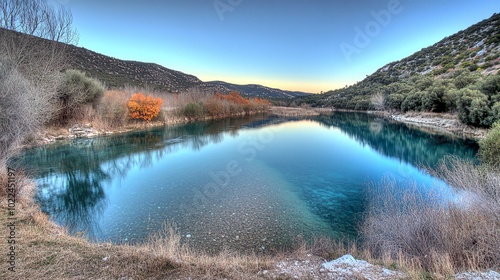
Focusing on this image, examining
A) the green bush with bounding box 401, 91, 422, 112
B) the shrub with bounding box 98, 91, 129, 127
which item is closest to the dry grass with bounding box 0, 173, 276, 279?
the shrub with bounding box 98, 91, 129, 127

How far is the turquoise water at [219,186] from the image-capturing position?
24.3 feet

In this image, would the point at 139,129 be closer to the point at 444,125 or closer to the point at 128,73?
the point at 444,125

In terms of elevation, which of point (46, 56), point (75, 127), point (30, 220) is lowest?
point (30, 220)

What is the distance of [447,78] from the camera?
154 ft

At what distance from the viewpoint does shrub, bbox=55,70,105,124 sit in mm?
22203

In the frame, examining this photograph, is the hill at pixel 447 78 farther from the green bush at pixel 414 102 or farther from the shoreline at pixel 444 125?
the shoreline at pixel 444 125

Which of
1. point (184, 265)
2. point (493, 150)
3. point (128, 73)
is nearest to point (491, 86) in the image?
point (493, 150)

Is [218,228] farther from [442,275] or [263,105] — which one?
[263,105]

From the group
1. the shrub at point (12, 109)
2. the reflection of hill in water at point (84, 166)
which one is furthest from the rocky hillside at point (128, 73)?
the shrub at point (12, 109)

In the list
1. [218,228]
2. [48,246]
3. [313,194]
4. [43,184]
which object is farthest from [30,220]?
[313,194]

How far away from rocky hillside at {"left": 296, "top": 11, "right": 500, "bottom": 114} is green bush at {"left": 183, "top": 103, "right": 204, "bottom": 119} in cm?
3870

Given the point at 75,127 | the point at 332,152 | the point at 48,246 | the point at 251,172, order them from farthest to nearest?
1. the point at 75,127
2. the point at 332,152
3. the point at 251,172
4. the point at 48,246

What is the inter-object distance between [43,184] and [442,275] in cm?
1494

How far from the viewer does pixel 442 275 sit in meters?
3.62
